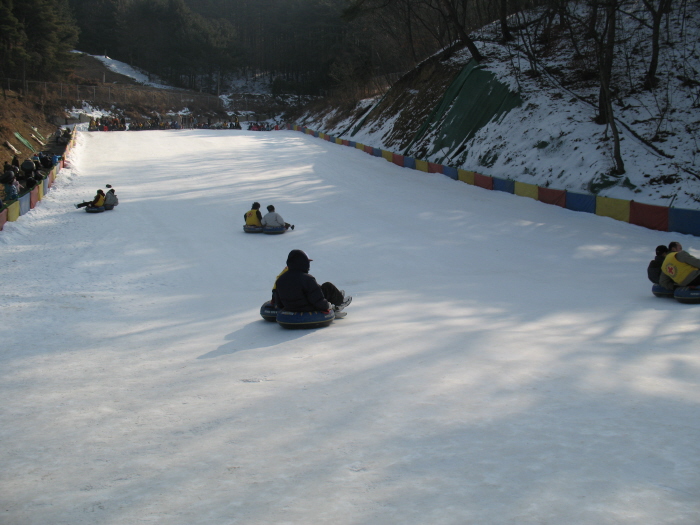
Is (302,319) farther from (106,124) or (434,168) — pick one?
(106,124)

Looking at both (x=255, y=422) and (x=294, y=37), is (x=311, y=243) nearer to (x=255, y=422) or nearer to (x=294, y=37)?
(x=255, y=422)

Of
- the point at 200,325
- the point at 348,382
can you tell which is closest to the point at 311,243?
the point at 200,325

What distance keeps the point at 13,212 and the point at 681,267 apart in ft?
47.6

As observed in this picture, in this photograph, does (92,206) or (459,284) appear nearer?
(459,284)

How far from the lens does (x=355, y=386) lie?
5.04 meters

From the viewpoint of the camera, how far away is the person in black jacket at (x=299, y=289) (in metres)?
7.03

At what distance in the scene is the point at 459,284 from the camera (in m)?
10.2

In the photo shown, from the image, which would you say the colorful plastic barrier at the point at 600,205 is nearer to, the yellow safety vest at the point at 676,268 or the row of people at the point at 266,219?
the yellow safety vest at the point at 676,268

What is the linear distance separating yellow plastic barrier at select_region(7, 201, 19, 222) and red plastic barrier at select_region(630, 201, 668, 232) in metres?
15.3

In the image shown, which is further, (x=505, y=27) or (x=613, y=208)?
(x=505, y=27)

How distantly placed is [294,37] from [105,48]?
3255 centimetres

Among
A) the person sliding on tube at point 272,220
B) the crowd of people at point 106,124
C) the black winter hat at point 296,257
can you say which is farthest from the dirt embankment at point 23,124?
the black winter hat at point 296,257

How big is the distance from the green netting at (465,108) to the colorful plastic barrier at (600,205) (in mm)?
2698

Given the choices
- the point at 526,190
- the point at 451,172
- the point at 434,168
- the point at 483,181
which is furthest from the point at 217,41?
the point at 526,190
